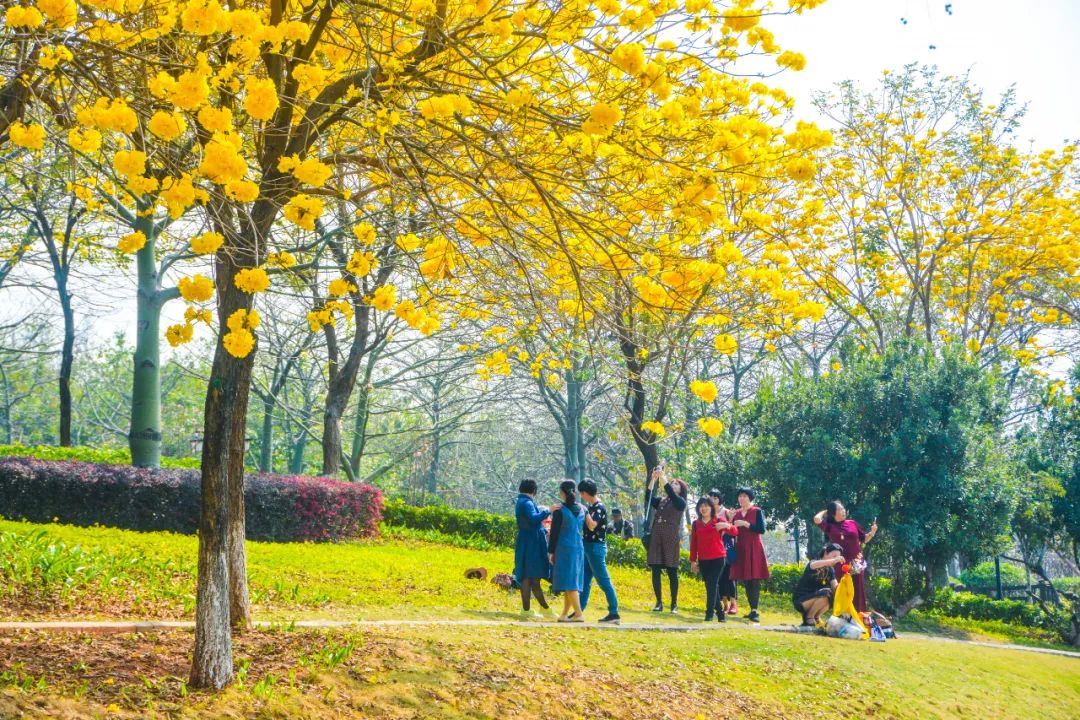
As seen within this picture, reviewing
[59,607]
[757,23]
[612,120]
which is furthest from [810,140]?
[59,607]

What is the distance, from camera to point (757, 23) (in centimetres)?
507

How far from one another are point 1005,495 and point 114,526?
14.0 m

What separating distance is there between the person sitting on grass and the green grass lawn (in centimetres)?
93

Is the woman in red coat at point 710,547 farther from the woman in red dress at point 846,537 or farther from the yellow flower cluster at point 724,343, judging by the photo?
the yellow flower cluster at point 724,343

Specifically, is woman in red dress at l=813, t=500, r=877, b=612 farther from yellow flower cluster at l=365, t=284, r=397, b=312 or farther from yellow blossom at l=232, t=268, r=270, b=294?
yellow blossom at l=232, t=268, r=270, b=294

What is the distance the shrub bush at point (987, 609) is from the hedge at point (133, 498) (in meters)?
12.0

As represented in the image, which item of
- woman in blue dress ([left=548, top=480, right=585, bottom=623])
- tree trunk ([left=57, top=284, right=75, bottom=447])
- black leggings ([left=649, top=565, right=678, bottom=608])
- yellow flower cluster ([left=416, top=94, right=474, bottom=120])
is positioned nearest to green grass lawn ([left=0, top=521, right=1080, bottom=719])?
black leggings ([left=649, top=565, right=678, bottom=608])

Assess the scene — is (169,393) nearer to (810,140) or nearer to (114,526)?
(114,526)

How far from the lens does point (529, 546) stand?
33.6ft

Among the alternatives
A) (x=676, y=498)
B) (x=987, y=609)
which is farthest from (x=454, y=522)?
(x=987, y=609)

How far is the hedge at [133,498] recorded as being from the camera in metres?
12.7

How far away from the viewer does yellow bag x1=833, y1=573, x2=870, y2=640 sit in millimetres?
11211

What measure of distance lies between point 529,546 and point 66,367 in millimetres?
14200

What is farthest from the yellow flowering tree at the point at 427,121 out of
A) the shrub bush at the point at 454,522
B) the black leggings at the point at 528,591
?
the shrub bush at the point at 454,522
